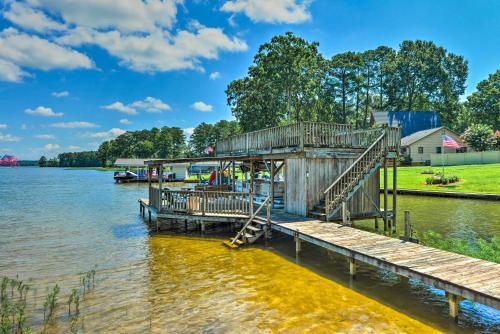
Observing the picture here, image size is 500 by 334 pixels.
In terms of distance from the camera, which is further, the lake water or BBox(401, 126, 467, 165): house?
BBox(401, 126, 467, 165): house

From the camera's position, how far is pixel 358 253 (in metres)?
9.72

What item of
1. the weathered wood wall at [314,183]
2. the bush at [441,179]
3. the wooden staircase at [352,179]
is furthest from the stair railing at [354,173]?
the bush at [441,179]

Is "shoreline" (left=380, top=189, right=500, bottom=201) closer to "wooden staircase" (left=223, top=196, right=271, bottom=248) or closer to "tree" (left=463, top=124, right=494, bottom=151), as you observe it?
"wooden staircase" (left=223, top=196, right=271, bottom=248)

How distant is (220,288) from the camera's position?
994cm

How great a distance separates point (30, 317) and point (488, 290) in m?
10.3

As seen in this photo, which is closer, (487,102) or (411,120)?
(411,120)

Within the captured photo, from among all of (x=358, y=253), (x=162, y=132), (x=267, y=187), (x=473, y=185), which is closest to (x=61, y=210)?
(x=267, y=187)

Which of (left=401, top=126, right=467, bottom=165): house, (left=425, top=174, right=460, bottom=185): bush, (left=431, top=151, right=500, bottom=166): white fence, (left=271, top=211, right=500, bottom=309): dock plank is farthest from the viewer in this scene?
(left=401, top=126, right=467, bottom=165): house

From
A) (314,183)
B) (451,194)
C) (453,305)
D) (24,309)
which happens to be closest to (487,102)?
(451,194)

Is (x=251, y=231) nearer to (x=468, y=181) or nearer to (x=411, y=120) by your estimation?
(x=468, y=181)

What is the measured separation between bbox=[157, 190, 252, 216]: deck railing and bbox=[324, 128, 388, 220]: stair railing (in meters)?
3.65

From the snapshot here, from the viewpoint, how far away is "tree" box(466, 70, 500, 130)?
68.5 metres

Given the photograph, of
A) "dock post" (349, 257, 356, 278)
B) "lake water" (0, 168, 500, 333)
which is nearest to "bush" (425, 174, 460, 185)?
"lake water" (0, 168, 500, 333)

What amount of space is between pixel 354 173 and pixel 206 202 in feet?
23.5
